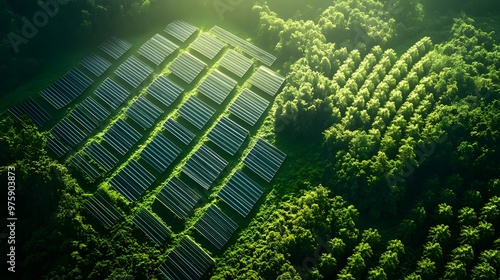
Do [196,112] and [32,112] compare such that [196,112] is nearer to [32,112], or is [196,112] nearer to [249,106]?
[249,106]

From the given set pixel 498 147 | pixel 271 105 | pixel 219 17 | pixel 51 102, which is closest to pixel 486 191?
pixel 498 147

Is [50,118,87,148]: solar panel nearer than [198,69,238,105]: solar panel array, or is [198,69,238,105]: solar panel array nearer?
[50,118,87,148]: solar panel

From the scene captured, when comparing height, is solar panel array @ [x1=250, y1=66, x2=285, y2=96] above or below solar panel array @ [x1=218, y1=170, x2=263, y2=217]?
above

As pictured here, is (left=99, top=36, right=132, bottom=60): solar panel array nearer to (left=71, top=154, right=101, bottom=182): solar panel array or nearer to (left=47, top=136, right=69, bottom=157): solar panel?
(left=47, top=136, right=69, bottom=157): solar panel

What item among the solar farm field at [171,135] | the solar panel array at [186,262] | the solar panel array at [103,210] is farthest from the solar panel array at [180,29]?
the solar panel array at [186,262]

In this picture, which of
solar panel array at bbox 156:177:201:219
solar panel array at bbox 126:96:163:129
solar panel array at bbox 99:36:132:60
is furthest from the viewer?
solar panel array at bbox 99:36:132:60

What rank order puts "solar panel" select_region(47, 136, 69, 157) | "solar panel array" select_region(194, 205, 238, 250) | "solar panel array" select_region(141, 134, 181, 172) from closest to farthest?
"solar panel array" select_region(194, 205, 238, 250), "solar panel array" select_region(141, 134, 181, 172), "solar panel" select_region(47, 136, 69, 157)

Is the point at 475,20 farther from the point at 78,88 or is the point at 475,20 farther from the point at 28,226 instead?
the point at 28,226

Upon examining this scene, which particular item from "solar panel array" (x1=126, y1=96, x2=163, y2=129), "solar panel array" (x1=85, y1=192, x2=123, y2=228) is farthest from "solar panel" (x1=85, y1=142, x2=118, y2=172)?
"solar panel array" (x1=126, y1=96, x2=163, y2=129)
